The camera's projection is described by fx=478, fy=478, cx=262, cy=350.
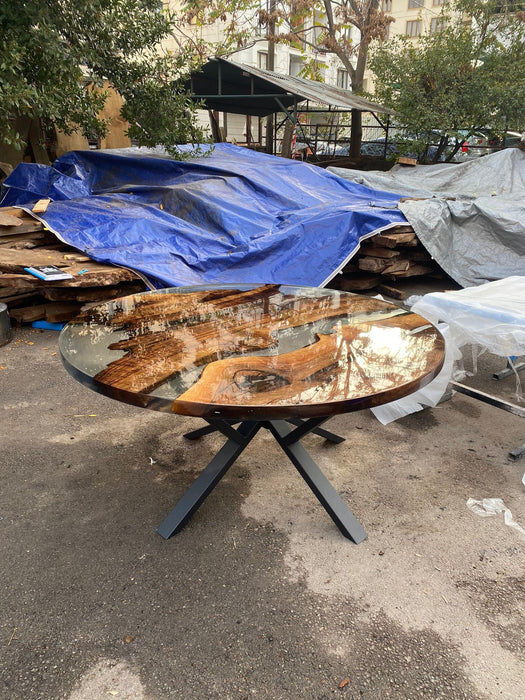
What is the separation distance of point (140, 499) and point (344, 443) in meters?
1.16

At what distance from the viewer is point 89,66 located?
517 cm

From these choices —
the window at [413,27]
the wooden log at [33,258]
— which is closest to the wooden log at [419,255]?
the wooden log at [33,258]

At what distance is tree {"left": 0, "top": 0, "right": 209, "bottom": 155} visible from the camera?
4066 millimetres

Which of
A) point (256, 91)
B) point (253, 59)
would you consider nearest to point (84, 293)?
point (256, 91)

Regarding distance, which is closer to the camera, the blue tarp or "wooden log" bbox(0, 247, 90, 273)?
"wooden log" bbox(0, 247, 90, 273)

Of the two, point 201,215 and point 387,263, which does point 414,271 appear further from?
point 201,215

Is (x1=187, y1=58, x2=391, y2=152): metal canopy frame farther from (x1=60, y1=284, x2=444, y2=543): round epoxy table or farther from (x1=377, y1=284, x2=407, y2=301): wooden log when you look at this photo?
(x1=60, y1=284, x2=444, y2=543): round epoxy table

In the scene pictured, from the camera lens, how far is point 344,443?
2713 millimetres

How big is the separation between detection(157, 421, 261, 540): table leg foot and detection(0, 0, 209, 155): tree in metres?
3.56

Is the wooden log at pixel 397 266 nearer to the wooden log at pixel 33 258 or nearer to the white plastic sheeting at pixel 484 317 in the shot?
the white plastic sheeting at pixel 484 317

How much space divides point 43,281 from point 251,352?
2766mm

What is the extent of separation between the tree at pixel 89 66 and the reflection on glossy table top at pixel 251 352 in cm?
293

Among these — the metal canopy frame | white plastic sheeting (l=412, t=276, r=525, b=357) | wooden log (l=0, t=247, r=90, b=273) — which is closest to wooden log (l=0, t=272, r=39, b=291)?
wooden log (l=0, t=247, r=90, b=273)

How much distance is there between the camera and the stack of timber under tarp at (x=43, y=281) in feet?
13.1
